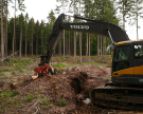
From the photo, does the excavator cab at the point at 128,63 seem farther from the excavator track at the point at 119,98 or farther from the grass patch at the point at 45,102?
the grass patch at the point at 45,102

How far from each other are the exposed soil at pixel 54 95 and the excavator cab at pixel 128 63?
1714 mm

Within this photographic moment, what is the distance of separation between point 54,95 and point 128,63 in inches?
143

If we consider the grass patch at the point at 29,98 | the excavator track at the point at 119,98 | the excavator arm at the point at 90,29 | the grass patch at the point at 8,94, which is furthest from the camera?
the grass patch at the point at 8,94

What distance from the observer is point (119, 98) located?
1364 centimetres

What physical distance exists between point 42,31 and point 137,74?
199 feet

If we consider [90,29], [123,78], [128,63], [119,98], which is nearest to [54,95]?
[119,98]

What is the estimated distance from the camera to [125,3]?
43.4m

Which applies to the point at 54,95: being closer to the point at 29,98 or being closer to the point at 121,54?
the point at 29,98

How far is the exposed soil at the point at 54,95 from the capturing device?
13.7 metres

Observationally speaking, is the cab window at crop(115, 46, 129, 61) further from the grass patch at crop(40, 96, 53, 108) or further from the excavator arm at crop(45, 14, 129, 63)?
the grass patch at crop(40, 96, 53, 108)

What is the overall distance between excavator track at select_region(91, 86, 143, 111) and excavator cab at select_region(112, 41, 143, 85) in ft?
1.07

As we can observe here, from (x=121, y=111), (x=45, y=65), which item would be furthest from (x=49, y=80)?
(x=121, y=111)

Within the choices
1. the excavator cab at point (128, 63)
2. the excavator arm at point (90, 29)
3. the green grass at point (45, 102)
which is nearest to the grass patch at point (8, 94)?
the green grass at point (45, 102)

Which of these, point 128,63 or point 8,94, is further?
point 8,94
